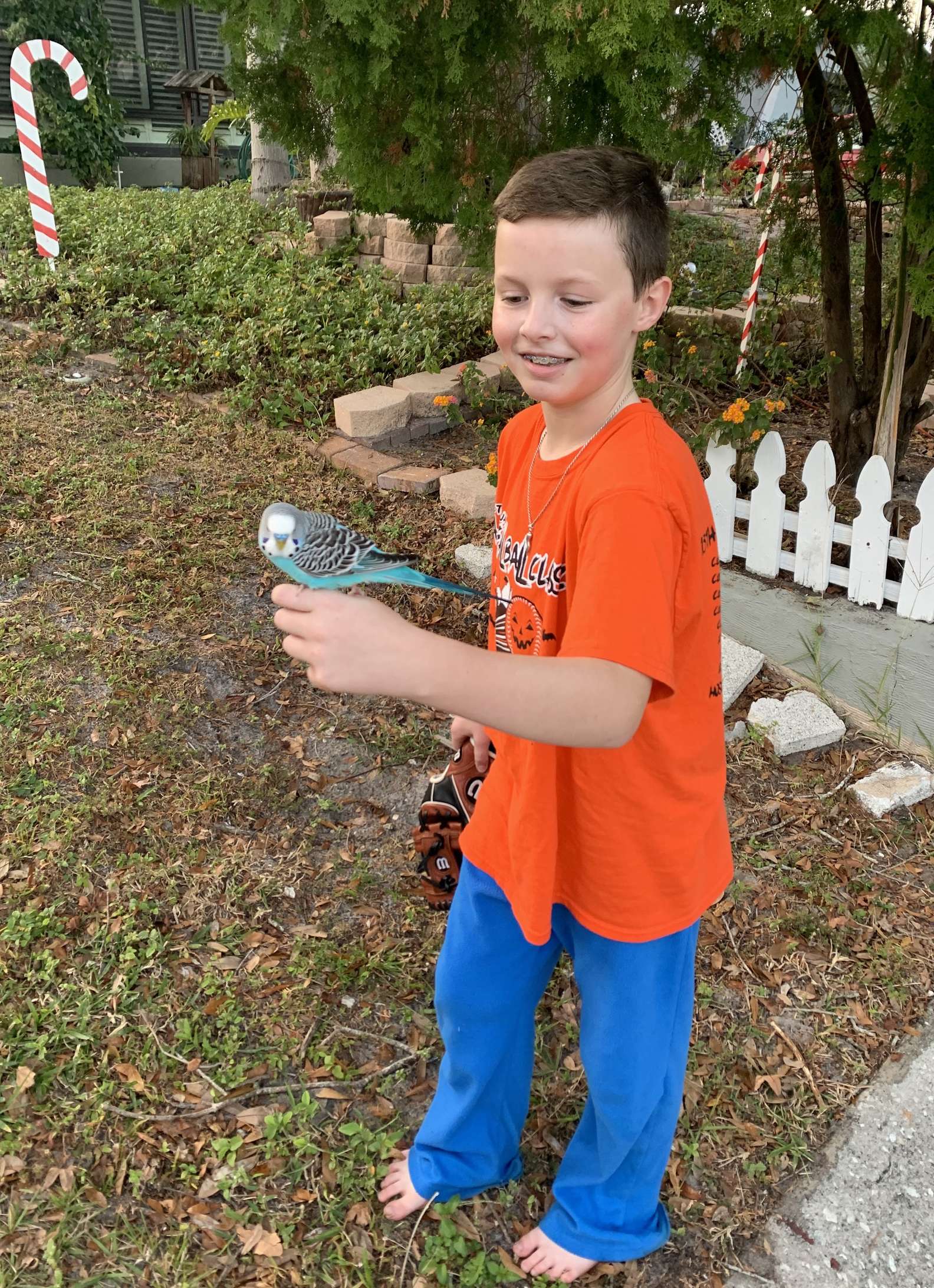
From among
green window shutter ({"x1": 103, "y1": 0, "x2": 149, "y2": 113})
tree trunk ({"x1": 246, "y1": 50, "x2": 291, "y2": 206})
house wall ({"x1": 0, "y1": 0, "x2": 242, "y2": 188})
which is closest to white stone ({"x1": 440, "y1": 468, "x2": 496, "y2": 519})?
tree trunk ({"x1": 246, "y1": 50, "x2": 291, "y2": 206})

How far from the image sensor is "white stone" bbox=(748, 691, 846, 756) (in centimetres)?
333

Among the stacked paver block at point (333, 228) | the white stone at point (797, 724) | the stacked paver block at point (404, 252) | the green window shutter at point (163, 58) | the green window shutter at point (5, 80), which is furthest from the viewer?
the green window shutter at point (163, 58)

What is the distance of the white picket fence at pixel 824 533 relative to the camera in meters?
3.69

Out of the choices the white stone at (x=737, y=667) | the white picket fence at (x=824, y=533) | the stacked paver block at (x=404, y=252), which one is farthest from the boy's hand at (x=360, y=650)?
the stacked paver block at (x=404, y=252)

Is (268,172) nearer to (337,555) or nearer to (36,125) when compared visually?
(36,125)

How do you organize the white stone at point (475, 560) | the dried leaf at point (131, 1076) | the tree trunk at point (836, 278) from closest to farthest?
1. the dried leaf at point (131, 1076)
2. the tree trunk at point (836, 278)
3. the white stone at point (475, 560)

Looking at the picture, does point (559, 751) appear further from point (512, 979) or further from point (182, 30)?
point (182, 30)

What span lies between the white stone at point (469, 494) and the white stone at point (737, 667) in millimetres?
1438

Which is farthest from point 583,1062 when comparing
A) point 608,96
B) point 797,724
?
point 608,96

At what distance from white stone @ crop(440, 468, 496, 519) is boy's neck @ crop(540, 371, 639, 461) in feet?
10.2

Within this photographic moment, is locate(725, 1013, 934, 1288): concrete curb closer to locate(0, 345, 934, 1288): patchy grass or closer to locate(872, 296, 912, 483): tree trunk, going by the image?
locate(0, 345, 934, 1288): patchy grass

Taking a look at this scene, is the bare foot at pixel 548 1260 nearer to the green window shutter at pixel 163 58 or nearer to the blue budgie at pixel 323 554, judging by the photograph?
the blue budgie at pixel 323 554

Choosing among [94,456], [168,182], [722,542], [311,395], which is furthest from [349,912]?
[168,182]

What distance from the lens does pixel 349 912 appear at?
272 centimetres
